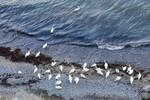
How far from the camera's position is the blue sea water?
17156mm

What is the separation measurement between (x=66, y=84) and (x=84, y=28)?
5.88 meters

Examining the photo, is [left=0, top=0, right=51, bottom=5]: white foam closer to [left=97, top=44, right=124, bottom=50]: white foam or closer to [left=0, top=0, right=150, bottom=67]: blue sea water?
[left=0, top=0, right=150, bottom=67]: blue sea water

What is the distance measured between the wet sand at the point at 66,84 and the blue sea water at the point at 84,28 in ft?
4.51

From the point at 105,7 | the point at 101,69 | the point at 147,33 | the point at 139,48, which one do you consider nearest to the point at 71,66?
the point at 101,69

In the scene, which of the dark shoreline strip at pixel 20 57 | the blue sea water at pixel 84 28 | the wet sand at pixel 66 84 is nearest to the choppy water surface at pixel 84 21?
the blue sea water at pixel 84 28

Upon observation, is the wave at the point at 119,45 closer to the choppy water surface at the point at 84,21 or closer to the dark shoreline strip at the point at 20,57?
the choppy water surface at the point at 84,21

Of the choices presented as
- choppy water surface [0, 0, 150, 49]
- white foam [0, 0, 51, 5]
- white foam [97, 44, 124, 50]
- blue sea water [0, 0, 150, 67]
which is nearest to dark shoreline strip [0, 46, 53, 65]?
blue sea water [0, 0, 150, 67]

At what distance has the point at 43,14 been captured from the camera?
22.6m

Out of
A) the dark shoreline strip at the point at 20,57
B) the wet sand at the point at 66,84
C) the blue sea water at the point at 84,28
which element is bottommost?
the wet sand at the point at 66,84

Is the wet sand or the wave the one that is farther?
the wave

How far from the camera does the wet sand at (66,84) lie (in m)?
13.7

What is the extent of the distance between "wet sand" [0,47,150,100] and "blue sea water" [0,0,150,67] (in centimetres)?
138

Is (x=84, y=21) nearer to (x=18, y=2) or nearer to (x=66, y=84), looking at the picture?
(x=66, y=84)

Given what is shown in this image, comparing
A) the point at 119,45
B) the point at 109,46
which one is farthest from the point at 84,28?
the point at 119,45
